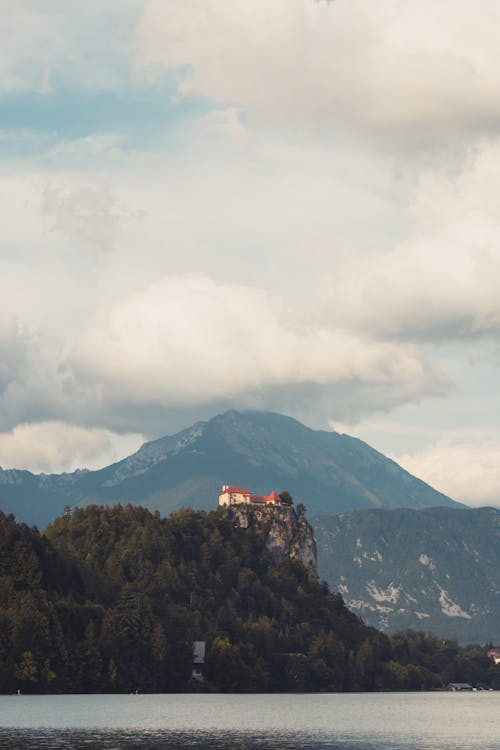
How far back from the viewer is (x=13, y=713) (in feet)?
644

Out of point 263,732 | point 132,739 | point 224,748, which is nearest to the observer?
point 224,748

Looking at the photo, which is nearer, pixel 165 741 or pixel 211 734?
pixel 165 741

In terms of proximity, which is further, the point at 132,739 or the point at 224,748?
the point at 132,739

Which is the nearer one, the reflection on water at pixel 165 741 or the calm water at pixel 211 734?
the reflection on water at pixel 165 741

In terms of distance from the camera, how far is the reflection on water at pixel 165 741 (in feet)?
456

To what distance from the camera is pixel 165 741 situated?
150m

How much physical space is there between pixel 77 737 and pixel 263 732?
3185 cm

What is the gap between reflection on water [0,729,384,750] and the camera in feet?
456

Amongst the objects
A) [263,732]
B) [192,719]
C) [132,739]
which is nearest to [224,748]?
[132,739]

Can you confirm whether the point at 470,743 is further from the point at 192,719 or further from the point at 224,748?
the point at 192,719

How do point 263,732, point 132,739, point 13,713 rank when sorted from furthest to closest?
point 13,713 → point 263,732 → point 132,739

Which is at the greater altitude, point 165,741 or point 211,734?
point 211,734

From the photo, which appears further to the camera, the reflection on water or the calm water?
the calm water

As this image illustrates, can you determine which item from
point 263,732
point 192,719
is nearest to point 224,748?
point 263,732
